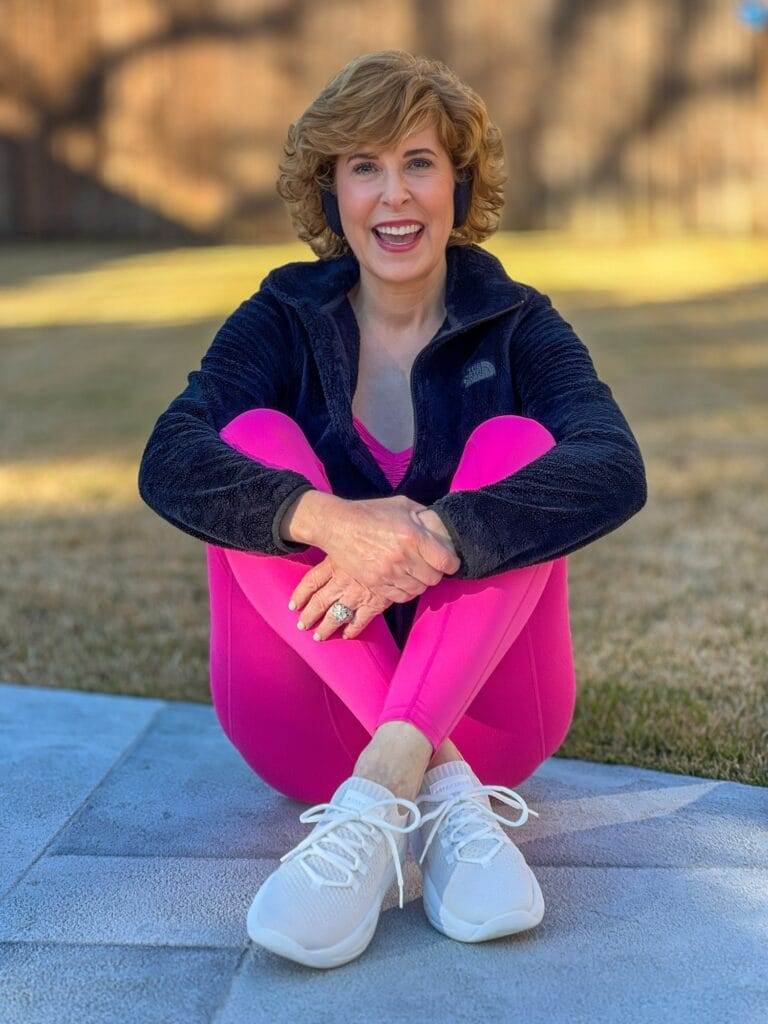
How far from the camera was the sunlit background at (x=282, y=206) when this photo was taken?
5371 mm

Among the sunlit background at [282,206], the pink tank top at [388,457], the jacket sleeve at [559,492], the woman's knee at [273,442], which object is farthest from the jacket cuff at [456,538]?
the sunlit background at [282,206]

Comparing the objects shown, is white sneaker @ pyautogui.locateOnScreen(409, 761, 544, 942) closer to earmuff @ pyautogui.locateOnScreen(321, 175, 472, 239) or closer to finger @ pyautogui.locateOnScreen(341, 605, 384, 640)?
finger @ pyautogui.locateOnScreen(341, 605, 384, 640)

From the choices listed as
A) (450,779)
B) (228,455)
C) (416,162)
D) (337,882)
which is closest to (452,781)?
(450,779)

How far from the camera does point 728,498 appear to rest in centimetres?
396

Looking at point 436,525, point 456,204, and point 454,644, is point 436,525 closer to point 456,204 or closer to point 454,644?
point 454,644

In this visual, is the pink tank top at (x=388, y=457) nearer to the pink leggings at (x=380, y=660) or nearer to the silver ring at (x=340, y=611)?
the pink leggings at (x=380, y=660)

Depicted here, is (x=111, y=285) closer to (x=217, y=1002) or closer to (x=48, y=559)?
(x=48, y=559)

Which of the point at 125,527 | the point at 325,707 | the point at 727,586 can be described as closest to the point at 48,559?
the point at 125,527

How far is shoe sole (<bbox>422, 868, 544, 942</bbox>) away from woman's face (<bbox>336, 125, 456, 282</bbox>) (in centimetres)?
91

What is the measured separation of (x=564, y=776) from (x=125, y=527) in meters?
2.04

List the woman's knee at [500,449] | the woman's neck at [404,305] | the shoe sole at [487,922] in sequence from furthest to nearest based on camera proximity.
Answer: the woman's neck at [404,305] → the woman's knee at [500,449] → the shoe sole at [487,922]

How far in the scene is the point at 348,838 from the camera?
59.1 inches

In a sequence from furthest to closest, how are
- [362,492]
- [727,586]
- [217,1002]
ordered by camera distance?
[727,586]
[362,492]
[217,1002]

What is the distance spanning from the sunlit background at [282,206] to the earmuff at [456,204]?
2.12m
